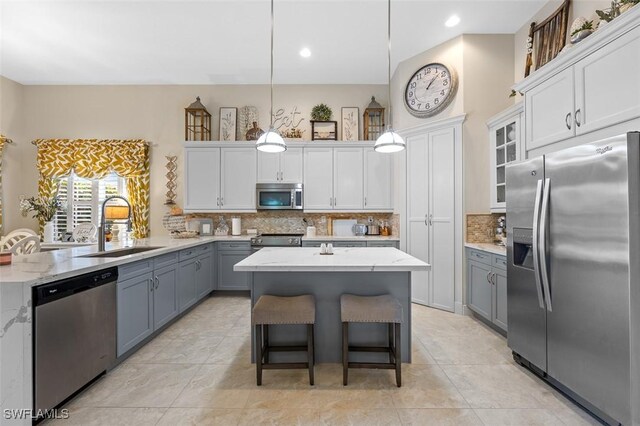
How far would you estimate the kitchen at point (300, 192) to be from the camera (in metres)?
1.88

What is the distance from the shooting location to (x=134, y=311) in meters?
2.57

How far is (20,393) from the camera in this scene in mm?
1601

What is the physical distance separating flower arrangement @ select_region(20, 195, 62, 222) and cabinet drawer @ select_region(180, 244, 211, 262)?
2.74 meters

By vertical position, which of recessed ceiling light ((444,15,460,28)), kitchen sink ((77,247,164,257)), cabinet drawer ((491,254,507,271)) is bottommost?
cabinet drawer ((491,254,507,271))

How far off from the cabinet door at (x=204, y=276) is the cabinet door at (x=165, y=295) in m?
0.58

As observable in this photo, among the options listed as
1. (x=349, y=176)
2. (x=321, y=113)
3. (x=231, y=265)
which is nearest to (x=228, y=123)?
(x=321, y=113)

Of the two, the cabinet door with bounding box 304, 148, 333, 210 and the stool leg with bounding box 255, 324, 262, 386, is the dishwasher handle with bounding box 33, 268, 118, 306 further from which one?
the cabinet door with bounding box 304, 148, 333, 210

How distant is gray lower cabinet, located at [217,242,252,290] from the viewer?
4.47m

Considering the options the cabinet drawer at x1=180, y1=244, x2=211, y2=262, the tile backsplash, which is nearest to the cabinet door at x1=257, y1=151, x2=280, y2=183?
the tile backsplash

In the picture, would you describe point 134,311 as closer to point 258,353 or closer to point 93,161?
point 258,353

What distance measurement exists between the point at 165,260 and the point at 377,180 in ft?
10.5

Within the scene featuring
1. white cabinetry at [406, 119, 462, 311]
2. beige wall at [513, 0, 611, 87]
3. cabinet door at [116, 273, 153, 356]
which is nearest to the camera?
cabinet door at [116, 273, 153, 356]

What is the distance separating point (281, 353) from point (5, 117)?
5904 millimetres

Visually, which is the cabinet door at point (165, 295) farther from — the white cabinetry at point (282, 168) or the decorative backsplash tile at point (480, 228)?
the decorative backsplash tile at point (480, 228)
